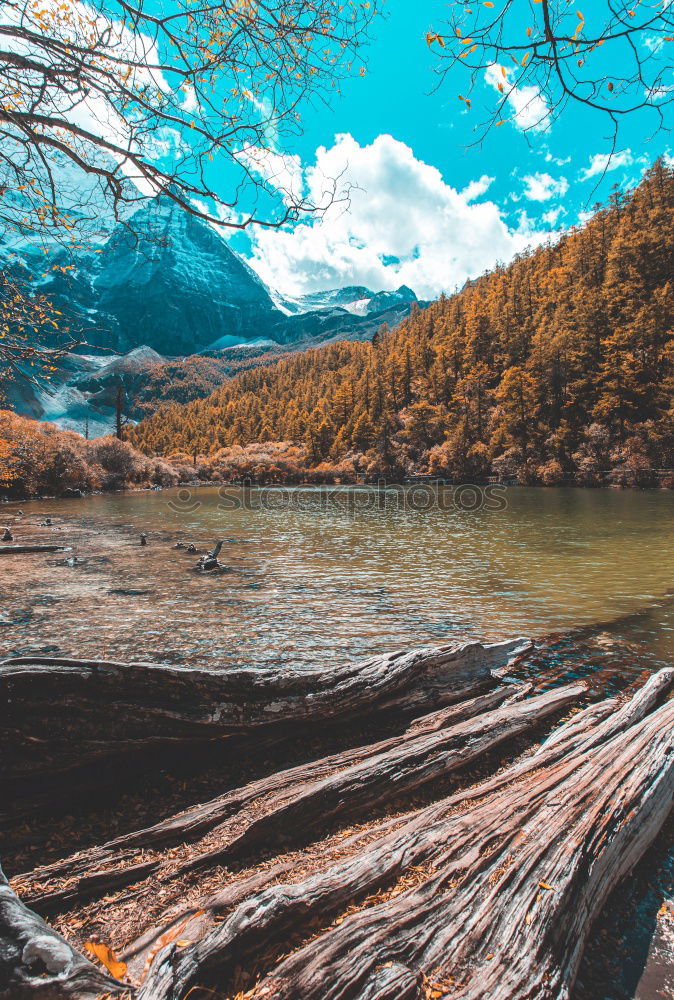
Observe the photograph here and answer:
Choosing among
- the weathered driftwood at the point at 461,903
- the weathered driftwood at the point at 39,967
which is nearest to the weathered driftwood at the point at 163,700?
the weathered driftwood at the point at 461,903

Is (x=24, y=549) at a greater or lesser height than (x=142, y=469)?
lesser

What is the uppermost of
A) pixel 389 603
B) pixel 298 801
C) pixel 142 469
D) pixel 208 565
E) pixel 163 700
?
pixel 142 469

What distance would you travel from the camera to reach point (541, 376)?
237 feet

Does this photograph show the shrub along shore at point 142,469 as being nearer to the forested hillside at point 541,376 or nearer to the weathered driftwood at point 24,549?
the forested hillside at point 541,376

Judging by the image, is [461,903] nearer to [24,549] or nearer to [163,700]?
[163,700]

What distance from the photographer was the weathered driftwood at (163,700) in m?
3.82

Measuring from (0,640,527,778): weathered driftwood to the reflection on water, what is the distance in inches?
112

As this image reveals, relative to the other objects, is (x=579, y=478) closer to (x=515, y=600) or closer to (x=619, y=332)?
(x=619, y=332)

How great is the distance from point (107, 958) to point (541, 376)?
270 ft

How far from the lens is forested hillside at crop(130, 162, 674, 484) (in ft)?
198

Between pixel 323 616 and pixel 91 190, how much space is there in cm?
922

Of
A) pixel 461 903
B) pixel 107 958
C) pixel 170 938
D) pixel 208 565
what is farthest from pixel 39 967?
pixel 208 565

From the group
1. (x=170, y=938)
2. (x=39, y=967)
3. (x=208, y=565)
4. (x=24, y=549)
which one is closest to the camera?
(x=39, y=967)

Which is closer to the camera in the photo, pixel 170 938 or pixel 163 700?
pixel 170 938
